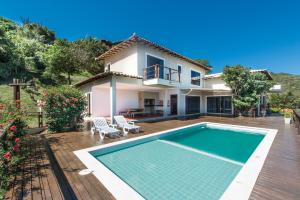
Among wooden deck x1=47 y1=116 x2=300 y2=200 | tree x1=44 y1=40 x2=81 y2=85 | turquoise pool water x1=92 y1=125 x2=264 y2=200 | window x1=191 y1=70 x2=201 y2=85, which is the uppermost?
tree x1=44 y1=40 x2=81 y2=85

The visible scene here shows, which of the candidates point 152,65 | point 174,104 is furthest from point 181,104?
point 152,65

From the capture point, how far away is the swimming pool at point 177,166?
411cm

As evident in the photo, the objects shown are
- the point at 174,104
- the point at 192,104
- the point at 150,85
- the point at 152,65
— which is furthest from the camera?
the point at 192,104

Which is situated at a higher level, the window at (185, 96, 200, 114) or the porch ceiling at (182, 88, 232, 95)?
the porch ceiling at (182, 88, 232, 95)

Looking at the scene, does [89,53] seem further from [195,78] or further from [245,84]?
[245,84]

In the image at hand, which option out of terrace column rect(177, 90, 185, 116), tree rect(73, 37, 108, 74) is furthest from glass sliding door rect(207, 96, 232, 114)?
tree rect(73, 37, 108, 74)

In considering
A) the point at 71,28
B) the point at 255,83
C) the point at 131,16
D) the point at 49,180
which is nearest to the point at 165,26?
the point at 131,16

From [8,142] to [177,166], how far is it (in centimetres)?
587

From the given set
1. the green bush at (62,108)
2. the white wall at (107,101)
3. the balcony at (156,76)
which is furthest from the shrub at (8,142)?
the white wall at (107,101)

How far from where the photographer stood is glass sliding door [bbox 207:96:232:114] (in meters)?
21.1

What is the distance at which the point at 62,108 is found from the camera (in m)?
9.83

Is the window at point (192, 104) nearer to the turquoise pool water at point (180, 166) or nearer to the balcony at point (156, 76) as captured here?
the balcony at point (156, 76)

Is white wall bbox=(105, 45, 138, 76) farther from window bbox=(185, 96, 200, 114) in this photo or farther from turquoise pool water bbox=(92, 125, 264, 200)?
Answer: window bbox=(185, 96, 200, 114)

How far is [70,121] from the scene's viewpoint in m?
10.4
